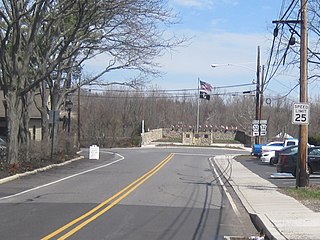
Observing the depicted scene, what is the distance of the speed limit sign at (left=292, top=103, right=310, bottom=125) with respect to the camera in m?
18.3

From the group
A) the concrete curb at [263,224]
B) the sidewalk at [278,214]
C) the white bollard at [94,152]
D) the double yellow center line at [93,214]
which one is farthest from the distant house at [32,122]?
the concrete curb at [263,224]

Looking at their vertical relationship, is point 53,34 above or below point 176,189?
above

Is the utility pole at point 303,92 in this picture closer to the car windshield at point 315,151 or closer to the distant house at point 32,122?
the car windshield at point 315,151

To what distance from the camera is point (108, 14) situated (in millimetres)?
27094

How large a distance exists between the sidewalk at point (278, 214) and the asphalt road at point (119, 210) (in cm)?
34

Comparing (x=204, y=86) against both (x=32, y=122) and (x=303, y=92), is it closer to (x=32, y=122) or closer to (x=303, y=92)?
(x=32, y=122)

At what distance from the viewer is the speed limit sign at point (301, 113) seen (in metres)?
18.3

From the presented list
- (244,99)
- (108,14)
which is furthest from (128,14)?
(244,99)

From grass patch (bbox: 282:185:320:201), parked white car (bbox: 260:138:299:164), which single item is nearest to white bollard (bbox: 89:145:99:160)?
parked white car (bbox: 260:138:299:164)

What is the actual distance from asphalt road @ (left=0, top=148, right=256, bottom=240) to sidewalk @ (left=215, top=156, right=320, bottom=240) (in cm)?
34

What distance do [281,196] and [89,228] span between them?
819cm

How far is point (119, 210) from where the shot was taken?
45.2 feet

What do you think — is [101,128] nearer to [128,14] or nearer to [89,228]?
[128,14]

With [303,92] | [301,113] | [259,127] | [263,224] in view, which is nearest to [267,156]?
[259,127]
